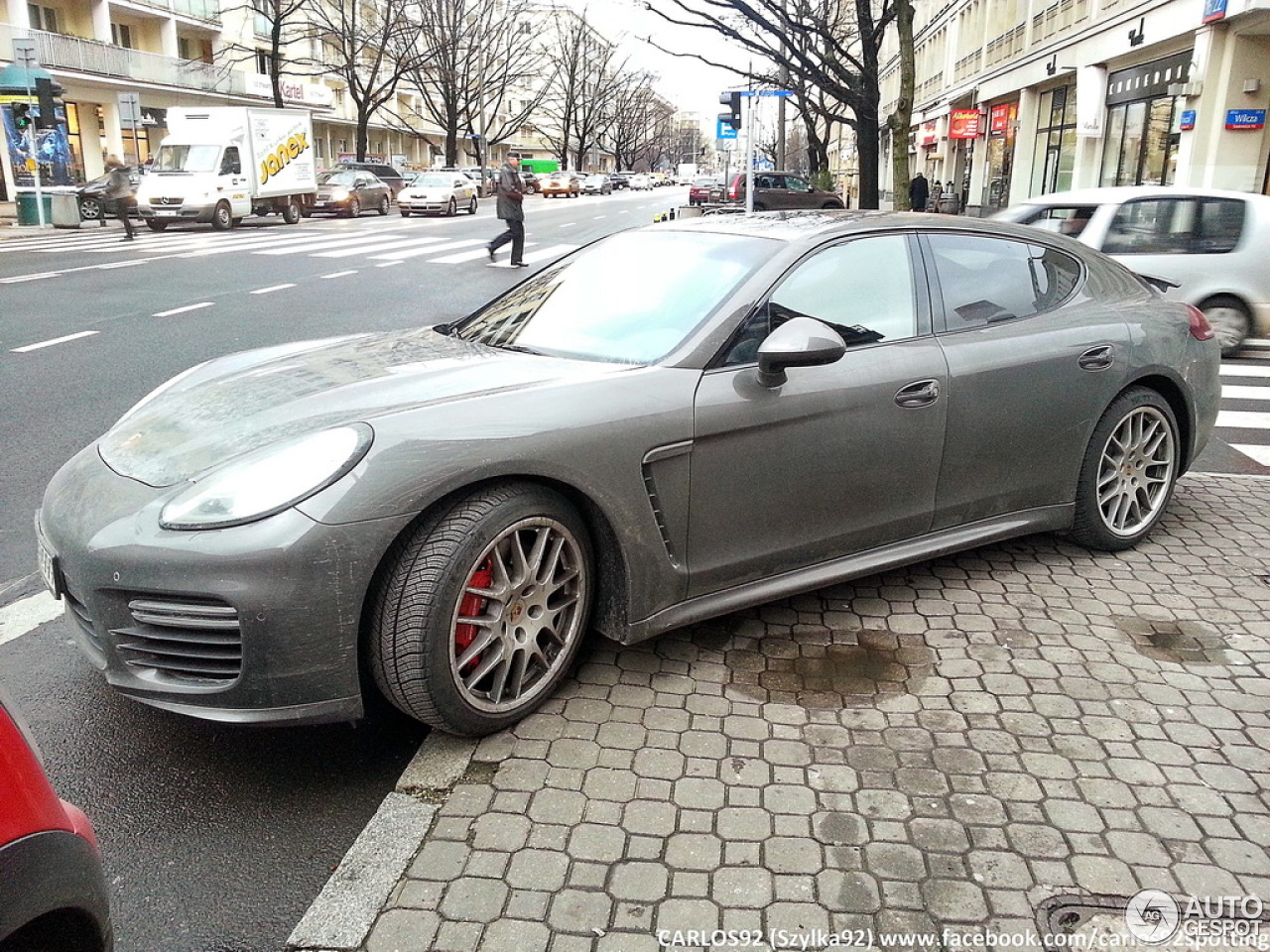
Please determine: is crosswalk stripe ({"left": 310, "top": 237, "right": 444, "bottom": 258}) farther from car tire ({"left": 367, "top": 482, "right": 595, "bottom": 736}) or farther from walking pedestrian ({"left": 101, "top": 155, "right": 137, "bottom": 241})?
car tire ({"left": 367, "top": 482, "right": 595, "bottom": 736})

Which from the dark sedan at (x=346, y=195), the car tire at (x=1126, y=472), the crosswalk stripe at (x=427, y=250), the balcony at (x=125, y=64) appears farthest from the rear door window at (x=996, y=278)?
the balcony at (x=125, y=64)

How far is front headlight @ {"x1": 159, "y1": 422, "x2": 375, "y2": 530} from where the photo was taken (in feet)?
8.59

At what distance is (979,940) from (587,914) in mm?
869

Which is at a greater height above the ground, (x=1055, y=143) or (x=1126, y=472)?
(x=1055, y=143)

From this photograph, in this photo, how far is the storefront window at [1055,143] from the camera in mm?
27406

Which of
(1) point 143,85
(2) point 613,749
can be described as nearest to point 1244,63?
(2) point 613,749

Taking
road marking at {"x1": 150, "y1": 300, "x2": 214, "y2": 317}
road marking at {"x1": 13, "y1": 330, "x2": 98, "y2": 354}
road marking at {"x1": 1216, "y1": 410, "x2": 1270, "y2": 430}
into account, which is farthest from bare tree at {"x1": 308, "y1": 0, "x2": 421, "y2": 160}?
road marking at {"x1": 1216, "y1": 410, "x2": 1270, "y2": 430}

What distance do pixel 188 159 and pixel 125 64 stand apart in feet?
57.4

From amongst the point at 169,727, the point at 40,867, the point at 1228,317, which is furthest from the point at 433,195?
the point at 40,867

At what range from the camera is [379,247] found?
70.5 feet

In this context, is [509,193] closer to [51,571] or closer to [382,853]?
[51,571]

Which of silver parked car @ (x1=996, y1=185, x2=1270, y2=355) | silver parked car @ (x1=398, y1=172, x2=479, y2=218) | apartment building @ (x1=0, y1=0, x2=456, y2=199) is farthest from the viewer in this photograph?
silver parked car @ (x1=398, y1=172, x2=479, y2=218)

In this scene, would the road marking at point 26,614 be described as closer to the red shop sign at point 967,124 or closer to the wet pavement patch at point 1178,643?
the wet pavement patch at point 1178,643

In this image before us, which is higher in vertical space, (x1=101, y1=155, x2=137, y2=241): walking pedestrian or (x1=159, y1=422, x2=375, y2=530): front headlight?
(x1=101, y1=155, x2=137, y2=241): walking pedestrian
